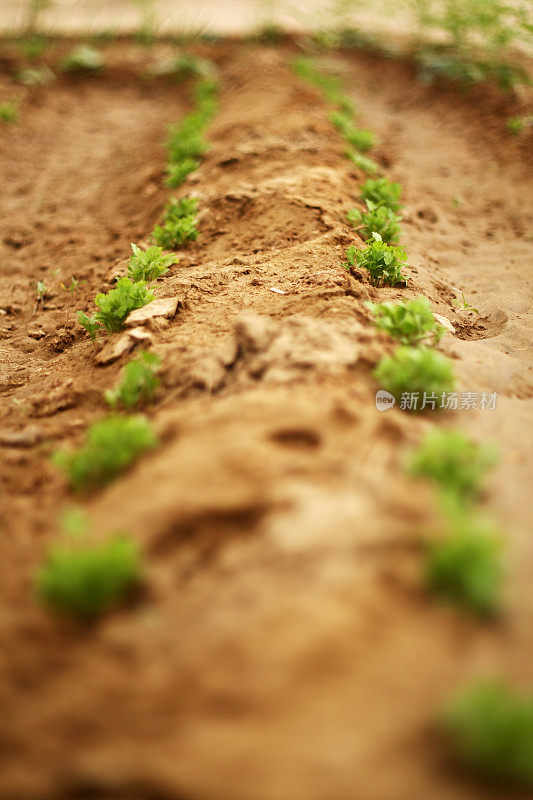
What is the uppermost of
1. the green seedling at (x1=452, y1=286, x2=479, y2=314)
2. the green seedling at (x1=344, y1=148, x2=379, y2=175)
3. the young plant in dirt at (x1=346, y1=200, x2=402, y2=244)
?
the green seedling at (x1=344, y1=148, x2=379, y2=175)

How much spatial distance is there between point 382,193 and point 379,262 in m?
1.55

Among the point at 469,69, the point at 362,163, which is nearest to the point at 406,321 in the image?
the point at 362,163

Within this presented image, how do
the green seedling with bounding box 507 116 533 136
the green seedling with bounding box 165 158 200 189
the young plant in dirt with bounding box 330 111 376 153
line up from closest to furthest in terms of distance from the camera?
1. the green seedling with bounding box 165 158 200 189
2. the young plant in dirt with bounding box 330 111 376 153
3. the green seedling with bounding box 507 116 533 136

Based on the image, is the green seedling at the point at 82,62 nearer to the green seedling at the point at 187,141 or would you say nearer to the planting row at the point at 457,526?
the green seedling at the point at 187,141

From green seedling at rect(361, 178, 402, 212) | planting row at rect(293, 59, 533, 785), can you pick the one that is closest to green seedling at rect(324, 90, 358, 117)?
green seedling at rect(361, 178, 402, 212)

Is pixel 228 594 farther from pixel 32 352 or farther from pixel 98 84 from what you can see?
pixel 98 84

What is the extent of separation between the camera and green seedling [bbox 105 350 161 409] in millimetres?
3229

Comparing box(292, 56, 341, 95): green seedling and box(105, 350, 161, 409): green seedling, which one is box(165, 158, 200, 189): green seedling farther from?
box(292, 56, 341, 95): green seedling

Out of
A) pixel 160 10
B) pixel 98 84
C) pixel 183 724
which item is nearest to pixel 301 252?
pixel 183 724

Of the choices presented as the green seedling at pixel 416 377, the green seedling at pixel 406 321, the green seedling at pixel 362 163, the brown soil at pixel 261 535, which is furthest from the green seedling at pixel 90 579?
the green seedling at pixel 362 163

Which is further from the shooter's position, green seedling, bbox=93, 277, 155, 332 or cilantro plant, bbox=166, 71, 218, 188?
cilantro plant, bbox=166, 71, 218, 188

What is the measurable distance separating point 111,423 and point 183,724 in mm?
1418

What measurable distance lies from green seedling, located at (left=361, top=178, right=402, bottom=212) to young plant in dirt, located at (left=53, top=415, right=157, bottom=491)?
3609mm

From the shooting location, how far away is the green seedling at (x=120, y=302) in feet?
13.2
